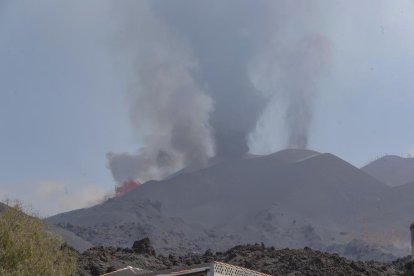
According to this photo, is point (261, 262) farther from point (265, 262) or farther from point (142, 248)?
point (142, 248)

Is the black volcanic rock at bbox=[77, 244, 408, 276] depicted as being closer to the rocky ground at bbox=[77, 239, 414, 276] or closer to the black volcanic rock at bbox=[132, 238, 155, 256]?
the rocky ground at bbox=[77, 239, 414, 276]

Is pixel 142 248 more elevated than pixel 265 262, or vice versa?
pixel 142 248

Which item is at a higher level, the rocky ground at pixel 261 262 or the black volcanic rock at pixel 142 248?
the black volcanic rock at pixel 142 248

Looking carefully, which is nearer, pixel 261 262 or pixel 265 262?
pixel 265 262

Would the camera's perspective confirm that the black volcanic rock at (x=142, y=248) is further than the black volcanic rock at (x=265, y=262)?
Yes

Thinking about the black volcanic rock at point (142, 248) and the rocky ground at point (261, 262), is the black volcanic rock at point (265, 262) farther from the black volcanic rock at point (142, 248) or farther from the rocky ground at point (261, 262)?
the black volcanic rock at point (142, 248)

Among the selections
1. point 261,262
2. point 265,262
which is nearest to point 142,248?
point 261,262

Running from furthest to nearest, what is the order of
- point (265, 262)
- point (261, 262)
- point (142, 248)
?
1. point (142, 248)
2. point (261, 262)
3. point (265, 262)

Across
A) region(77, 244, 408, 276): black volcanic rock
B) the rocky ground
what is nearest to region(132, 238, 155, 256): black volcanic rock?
the rocky ground

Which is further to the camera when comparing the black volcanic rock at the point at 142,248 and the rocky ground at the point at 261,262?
the black volcanic rock at the point at 142,248

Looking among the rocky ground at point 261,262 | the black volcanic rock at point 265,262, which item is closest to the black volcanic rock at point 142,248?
the rocky ground at point 261,262

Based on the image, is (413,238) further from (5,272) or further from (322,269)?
(322,269)

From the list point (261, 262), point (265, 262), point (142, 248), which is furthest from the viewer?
point (142, 248)

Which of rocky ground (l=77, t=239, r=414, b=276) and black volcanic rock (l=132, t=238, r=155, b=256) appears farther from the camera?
black volcanic rock (l=132, t=238, r=155, b=256)
